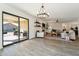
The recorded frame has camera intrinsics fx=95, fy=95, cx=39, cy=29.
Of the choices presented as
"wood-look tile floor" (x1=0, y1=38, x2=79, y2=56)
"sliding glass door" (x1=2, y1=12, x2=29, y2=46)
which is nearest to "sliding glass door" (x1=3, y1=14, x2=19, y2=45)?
"sliding glass door" (x1=2, y1=12, x2=29, y2=46)

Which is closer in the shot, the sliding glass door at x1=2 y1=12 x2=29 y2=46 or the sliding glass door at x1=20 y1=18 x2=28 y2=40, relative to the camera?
the sliding glass door at x1=2 y1=12 x2=29 y2=46

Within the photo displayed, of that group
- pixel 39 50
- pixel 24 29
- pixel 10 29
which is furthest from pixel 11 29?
pixel 39 50

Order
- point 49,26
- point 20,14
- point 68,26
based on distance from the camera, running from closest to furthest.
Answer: point 20,14
point 49,26
point 68,26

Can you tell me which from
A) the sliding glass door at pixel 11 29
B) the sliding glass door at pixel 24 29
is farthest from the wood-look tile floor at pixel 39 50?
the sliding glass door at pixel 24 29

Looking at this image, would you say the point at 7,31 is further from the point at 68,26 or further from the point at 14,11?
the point at 68,26

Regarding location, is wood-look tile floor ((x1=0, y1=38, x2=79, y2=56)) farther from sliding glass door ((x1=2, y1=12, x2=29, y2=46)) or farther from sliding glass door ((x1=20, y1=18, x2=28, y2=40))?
sliding glass door ((x1=20, y1=18, x2=28, y2=40))

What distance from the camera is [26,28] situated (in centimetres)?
882

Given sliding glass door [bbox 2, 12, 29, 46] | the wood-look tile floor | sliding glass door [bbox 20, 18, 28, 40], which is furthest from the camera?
sliding glass door [bbox 20, 18, 28, 40]

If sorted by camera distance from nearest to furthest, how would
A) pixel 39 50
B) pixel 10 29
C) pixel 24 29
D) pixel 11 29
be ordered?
pixel 39 50 < pixel 10 29 < pixel 11 29 < pixel 24 29

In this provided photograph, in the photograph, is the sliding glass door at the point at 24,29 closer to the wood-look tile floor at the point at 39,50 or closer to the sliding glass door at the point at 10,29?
the sliding glass door at the point at 10,29

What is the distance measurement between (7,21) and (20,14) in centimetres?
139

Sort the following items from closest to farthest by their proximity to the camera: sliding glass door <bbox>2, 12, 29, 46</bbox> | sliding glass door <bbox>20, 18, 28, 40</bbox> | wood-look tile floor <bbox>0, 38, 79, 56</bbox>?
1. wood-look tile floor <bbox>0, 38, 79, 56</bbox>
2. sliding glass door <bbox>2, 12, 29, 46</bbox>
3. sliding glass door <bbox>20, 18, 28, 40</bbox>

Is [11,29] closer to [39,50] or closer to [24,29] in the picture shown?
[24,29]

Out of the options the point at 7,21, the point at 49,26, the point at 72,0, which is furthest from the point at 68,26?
the point at 72,0
